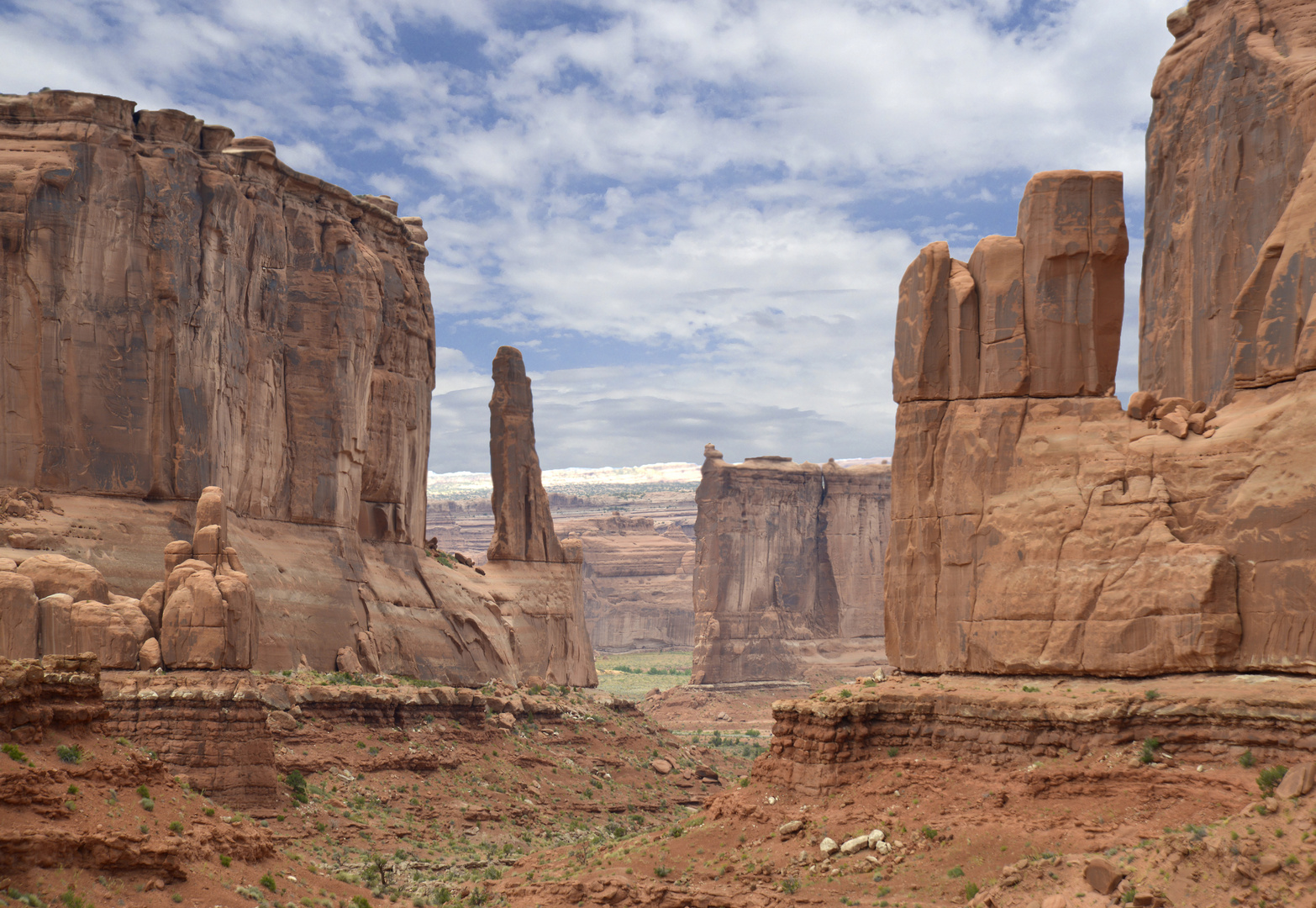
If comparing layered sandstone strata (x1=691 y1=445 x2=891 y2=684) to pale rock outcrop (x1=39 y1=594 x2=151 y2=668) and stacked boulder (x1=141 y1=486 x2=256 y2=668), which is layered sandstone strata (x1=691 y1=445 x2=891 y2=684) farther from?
pale rock outcrop (x1=39 y1=594 x2=151 y2=668)

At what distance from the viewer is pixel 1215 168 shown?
41.8 metres

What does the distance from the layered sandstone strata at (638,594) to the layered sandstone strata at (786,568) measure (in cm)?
4641

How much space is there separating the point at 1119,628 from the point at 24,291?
3764 cm

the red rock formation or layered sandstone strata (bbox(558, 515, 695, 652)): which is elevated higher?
the red rock formation

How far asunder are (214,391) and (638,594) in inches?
4946

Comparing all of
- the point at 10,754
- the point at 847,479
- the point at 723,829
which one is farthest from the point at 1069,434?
the point at 847,479

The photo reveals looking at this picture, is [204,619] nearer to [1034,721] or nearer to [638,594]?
[1034,721]

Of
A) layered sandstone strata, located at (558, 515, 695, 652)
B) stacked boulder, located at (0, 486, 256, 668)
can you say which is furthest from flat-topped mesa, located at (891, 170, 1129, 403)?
layered sandstone strata, located at (558, 515, 695, 652)

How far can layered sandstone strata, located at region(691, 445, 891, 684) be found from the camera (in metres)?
124

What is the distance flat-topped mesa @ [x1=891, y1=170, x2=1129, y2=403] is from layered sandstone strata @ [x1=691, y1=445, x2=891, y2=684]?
304ft

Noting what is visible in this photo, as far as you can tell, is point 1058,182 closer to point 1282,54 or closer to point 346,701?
point 1282,54

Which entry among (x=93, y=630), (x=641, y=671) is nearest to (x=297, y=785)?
(x=93, y=630)

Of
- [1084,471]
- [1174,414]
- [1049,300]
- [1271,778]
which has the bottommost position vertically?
[1271,778]

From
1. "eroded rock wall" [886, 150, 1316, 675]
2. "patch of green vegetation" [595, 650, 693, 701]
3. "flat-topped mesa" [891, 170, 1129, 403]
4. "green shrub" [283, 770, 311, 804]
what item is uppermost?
"flat-topped mesa" [891, 170, 1129, 403]
